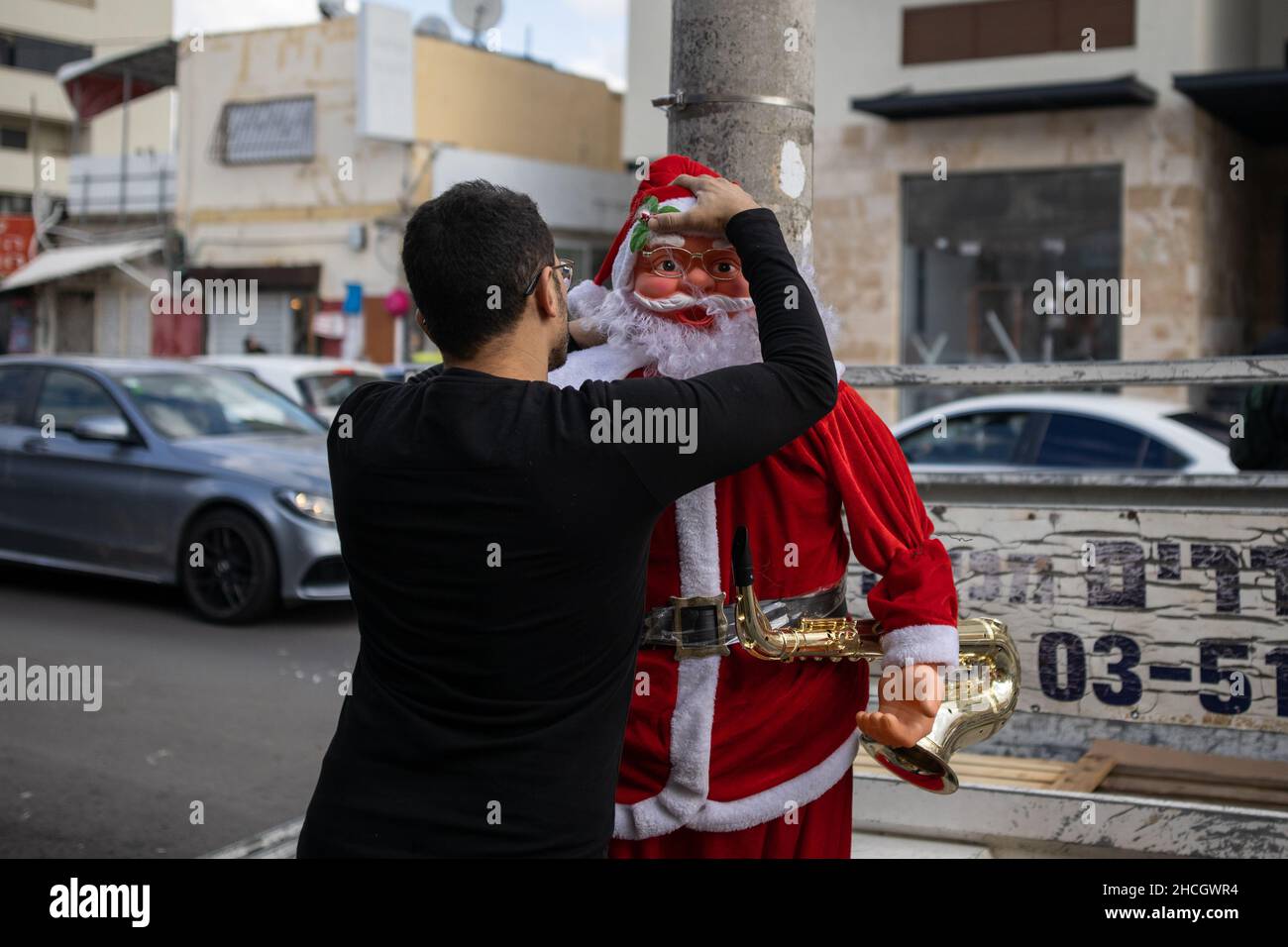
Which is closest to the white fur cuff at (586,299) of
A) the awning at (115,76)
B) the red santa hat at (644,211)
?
the red santa hat at (644,211)

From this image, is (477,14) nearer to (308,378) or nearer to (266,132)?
(266,132)

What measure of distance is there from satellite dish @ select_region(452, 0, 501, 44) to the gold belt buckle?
24.8 m

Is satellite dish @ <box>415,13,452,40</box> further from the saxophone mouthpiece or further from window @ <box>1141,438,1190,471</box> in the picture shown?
the saxophone mouthpiece

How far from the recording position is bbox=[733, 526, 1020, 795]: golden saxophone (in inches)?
105

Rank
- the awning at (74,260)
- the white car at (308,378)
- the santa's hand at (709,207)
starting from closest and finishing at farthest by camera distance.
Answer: the santa's hand at (709,207) → the white car at (308,378) → the awning at (74,260)

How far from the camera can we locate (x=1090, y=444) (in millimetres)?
8211

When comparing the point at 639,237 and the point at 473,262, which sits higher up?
the point at 639,237

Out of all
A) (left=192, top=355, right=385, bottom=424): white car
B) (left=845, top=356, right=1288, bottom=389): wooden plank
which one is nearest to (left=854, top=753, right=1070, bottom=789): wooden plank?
(left=845, top=356, right=1288, bottom=389): wooden plank

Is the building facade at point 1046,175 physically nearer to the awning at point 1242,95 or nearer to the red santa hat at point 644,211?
the awning at point 1242,95

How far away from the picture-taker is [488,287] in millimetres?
2129

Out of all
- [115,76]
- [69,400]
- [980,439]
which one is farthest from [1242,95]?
[115,76]

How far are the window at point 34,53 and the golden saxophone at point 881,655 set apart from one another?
4870 centimetres

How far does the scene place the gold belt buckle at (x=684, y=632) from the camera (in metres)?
2.70

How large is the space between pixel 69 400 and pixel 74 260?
68.7 ft
